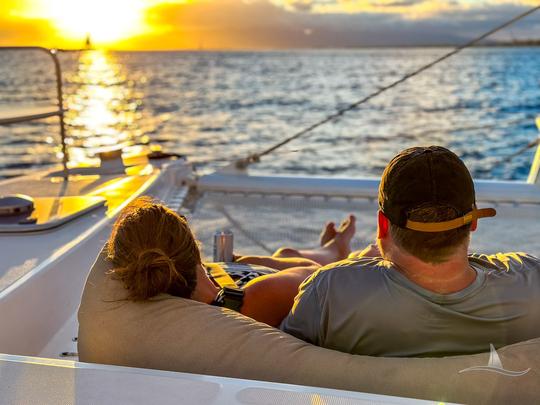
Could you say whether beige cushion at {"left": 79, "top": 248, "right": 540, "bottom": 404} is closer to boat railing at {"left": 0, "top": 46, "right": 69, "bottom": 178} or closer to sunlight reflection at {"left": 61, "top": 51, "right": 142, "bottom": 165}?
boat railing at {"left": 0, "top": 46, "right": 69, "bottom": 178}

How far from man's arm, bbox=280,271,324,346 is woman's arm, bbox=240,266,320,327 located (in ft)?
0.78

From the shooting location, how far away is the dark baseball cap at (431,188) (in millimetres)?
1034

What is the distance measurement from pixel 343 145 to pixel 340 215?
23.4 feet

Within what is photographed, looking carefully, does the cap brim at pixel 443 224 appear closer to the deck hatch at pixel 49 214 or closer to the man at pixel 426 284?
the man at pixel 426 284

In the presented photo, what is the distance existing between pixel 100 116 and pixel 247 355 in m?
15.9

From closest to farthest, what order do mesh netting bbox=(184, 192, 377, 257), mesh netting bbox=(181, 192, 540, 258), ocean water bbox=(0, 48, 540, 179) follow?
mesh netting bbox=(181, 192, 540, 258) → mesh netting bbox=(184, 192, 377, 257) → ocean water bbox=(0, 48, 540, 179)

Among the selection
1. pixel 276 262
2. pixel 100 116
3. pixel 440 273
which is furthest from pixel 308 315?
pixel 100 116

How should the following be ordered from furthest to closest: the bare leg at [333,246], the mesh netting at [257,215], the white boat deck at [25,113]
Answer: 1. the mesh netting at [257,215]
2. the bare leg at [333,246]
3. the white boat deck at [25,113]

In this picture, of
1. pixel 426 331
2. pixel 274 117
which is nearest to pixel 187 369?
pixel 426 331

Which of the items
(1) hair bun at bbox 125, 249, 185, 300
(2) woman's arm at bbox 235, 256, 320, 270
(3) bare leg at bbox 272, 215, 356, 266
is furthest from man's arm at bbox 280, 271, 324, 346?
A: (3) bare leg at bbox 272, 215, 356, 266

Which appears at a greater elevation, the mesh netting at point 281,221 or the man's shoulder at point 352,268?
the man's shoulder at point 352,268

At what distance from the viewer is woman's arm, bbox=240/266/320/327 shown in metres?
1.43

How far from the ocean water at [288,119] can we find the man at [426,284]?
6.29 feet

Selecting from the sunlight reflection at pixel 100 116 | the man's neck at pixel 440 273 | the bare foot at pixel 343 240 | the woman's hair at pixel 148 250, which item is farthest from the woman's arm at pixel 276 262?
the sunlight reflection at pixel 100 116
